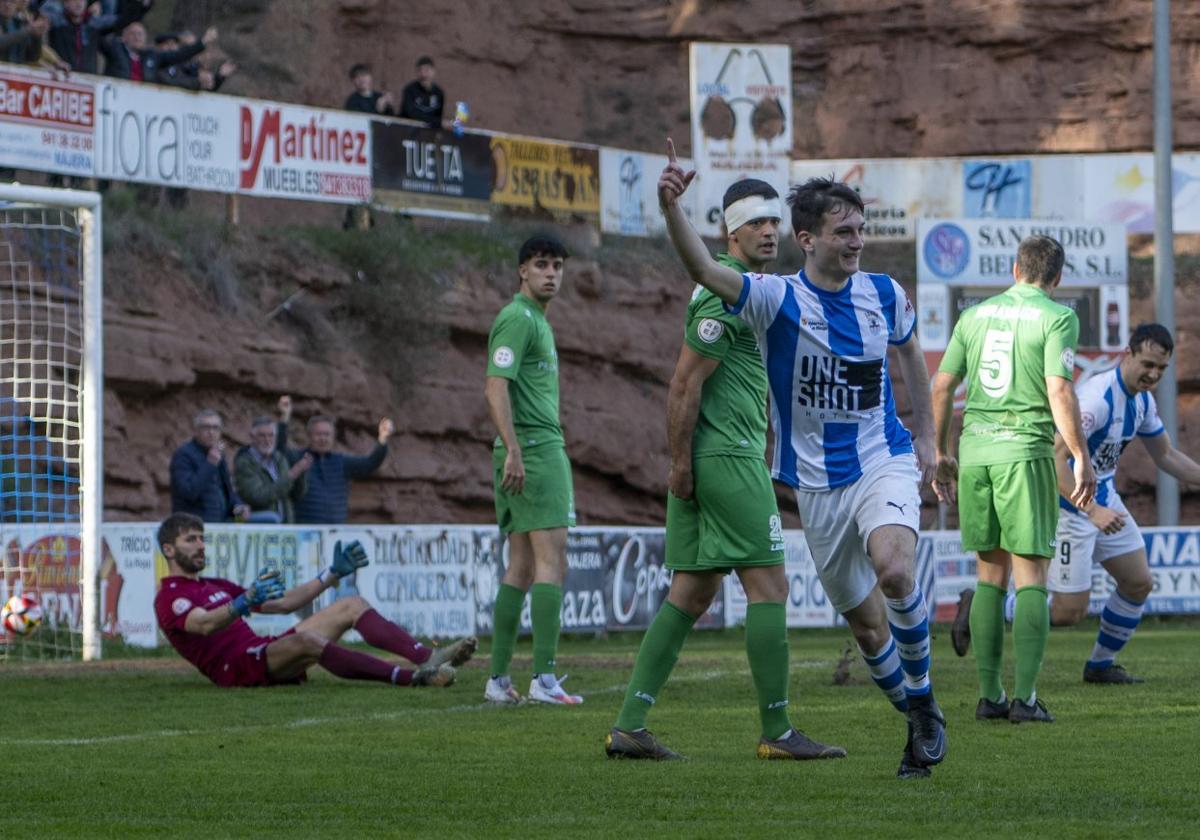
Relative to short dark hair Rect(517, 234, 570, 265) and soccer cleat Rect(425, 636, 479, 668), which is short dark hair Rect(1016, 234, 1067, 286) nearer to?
short dark hair Rect(517, 234, 570, 265)

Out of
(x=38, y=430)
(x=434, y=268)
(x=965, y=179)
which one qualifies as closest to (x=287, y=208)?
(x=434, y=268)

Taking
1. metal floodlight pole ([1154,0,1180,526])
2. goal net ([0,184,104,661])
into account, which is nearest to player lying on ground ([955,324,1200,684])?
goal net ([0,184,104,661])

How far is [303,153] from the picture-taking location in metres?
24.2

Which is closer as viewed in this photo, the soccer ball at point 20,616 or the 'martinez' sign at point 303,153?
the soccer ball at point 20,616

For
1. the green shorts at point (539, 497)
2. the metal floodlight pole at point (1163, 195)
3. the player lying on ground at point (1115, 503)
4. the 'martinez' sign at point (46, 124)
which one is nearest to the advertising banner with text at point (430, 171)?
the 'martinez' sign at point (46, 124)

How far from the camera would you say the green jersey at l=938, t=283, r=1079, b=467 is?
9.41 meters

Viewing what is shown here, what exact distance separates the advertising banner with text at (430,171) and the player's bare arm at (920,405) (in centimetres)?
1826

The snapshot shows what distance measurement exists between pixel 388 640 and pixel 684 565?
14.9 ft

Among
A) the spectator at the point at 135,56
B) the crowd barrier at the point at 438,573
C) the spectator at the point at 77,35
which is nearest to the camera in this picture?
the crowd barrier at the point at 438,573

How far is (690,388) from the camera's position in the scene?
775 centimetres

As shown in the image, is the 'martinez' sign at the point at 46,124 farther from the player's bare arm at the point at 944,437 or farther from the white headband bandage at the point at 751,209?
the white headband bandage at the point at 751,209

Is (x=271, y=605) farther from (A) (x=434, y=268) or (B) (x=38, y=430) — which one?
(A) (x=434, y=268)

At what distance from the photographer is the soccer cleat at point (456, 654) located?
37.7ft

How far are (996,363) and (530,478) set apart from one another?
2687 millimetres
